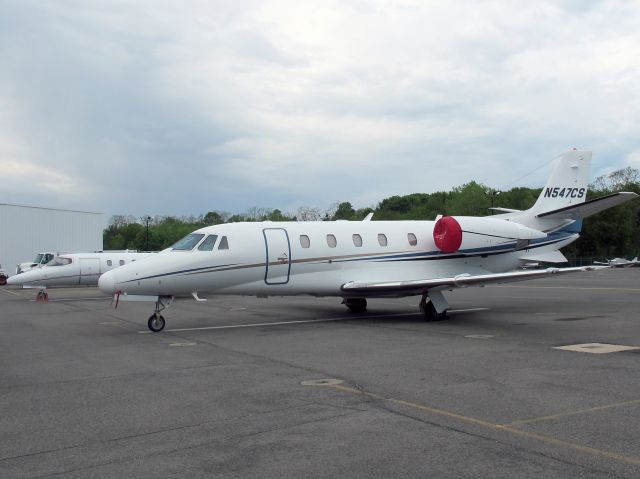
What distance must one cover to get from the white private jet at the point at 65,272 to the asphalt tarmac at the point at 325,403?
16.5 metres

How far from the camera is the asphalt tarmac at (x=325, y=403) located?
17.7 ft

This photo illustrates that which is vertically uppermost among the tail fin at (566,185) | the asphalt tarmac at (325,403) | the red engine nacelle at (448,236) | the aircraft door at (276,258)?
the tail fin at (566,185)

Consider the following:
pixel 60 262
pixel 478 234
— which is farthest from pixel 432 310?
pixel 60 262

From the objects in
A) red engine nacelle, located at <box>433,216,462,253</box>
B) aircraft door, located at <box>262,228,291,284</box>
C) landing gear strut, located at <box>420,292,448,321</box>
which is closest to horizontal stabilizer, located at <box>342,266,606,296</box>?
landing gear strut, located at <box>420,292,448,321</box>

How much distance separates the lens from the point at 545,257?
21734 millimetres

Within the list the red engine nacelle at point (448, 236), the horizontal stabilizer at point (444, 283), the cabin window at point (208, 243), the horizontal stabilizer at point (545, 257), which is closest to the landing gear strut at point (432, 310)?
the horizontal stabilizer at point (444, 283)

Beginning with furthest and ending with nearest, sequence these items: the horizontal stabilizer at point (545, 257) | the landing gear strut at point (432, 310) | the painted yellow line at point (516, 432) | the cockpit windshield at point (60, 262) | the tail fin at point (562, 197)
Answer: the cockpit windshield at point (60, 262)
the tail fin at point (562, 197)
the horizontal stabilizer at point (545, 257)
the landing gear strut at point (432, 310)
the painted yellow line at point (516, 432)

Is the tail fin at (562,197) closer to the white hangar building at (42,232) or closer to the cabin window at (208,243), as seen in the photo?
the cabin window at (208,243)

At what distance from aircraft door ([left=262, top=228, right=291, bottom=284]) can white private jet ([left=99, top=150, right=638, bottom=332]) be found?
28 millimetres

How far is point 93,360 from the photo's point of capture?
37.4 ft

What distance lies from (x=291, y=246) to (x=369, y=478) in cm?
1262

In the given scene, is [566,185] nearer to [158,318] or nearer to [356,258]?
[356,258]

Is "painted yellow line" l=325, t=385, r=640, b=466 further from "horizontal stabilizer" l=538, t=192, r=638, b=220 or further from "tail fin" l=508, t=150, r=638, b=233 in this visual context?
"tail fin" l=508, t=150, r=638, b=233

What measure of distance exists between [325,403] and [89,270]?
91.7ft
